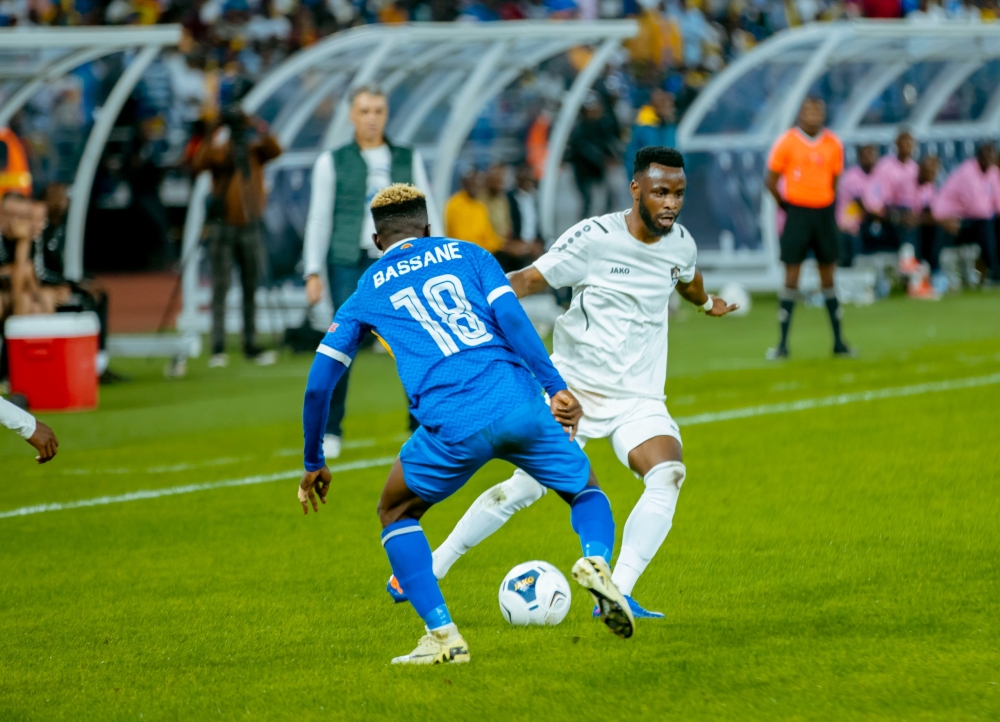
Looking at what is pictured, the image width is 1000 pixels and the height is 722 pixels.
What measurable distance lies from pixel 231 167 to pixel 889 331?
6733 mm

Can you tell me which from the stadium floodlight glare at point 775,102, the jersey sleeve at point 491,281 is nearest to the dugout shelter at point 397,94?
the stadium floodlight glare at point 775,102

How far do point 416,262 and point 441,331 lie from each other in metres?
0.24

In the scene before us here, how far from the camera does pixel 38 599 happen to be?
6180mm

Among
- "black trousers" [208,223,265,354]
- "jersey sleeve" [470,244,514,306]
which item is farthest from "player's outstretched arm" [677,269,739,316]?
"black trousers" [208,223,265,354]

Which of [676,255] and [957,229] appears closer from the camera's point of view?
[676,255]

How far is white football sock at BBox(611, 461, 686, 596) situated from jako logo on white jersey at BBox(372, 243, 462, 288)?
3.64 ft

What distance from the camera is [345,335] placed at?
4879 mm

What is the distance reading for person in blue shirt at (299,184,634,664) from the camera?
15.8 ft

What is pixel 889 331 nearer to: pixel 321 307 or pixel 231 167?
pixel 321 307

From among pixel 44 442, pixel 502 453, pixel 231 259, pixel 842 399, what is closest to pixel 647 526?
pixel 502 453

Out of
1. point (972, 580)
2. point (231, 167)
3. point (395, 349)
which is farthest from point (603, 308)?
point (231, 167)

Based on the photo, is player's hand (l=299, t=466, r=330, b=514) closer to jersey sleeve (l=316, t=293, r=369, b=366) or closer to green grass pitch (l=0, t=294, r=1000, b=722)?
jersey sleeve (l=316, t=293, r=369, b=366)

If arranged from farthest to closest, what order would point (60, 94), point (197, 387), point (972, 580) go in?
point (60, 94), point (197, 387), point (972, 580)

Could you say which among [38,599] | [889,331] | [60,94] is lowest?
[889,331]
